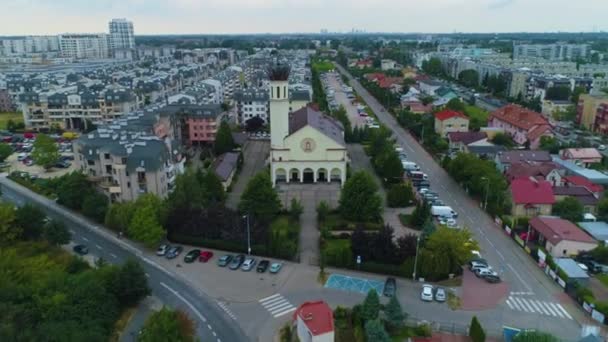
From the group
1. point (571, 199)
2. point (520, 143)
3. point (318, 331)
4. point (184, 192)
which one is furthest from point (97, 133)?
point (520, 143)

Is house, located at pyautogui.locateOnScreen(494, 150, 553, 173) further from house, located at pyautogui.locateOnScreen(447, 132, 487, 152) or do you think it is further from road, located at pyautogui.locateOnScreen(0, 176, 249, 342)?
road, located at pyautogui.locateOnScreen(0, 176, 249, 342)

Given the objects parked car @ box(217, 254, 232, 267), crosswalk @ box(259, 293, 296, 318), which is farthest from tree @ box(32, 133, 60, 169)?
crosswalk @ box(259, 293, 296, 318)

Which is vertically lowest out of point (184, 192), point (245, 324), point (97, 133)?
point (245, 324)

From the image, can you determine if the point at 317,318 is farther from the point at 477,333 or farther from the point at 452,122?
the point at 452,122

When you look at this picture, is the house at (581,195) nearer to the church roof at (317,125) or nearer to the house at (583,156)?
the house at (583,156)

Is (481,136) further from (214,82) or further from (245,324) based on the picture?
(214,82)
